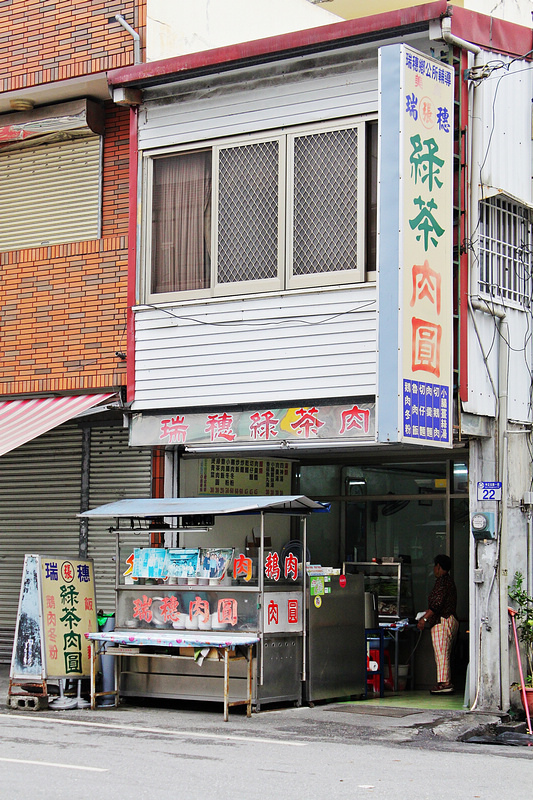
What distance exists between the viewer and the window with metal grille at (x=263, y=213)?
12656 millimetres

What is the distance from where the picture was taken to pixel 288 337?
1280cm

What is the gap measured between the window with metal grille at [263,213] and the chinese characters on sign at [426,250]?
107 cm

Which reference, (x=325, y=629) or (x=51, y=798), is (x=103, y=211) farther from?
(x=51, y=798)

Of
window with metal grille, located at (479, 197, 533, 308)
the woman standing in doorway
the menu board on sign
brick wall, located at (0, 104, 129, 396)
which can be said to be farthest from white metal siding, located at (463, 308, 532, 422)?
brick wall, located at (0, 104, 129, 396)

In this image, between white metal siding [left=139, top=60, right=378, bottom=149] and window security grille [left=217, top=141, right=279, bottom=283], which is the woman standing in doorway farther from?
white metal siding [left=139, top=60, right=378, bottom=149]

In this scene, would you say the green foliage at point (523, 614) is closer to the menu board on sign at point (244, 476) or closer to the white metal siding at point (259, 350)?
the white metal siding at point (259, 350)

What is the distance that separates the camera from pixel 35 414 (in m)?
14.0

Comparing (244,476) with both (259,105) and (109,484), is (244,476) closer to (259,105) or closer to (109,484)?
(109,484)

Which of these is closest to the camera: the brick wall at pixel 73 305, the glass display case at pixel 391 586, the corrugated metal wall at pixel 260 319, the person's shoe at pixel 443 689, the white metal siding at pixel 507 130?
the corrugated metal wall at pixel 260 319

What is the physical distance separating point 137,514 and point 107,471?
2.73m

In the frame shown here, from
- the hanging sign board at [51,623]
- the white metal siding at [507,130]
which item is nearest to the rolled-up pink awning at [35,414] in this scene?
the hanging sign board at [51,623]

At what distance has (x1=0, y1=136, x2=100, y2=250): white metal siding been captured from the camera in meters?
14.7

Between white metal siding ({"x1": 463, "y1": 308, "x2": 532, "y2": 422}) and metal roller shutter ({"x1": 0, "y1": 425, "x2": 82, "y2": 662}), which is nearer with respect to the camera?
white metal siding ({"x1": 463, "y1": 308, "x2": 532, "y2": 422})

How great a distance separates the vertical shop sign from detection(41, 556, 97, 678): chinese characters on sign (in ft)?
13.1
